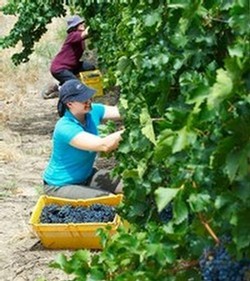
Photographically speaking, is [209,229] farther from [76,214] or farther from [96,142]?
[76,214]

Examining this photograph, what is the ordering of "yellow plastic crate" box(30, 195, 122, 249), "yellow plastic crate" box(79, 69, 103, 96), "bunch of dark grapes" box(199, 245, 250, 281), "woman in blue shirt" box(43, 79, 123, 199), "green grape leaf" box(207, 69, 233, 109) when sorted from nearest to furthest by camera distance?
"green grape leaf" box(207, 69, 233, 109) → "bunch of dark grapes" box(199, 245, 250, 281) → "yellow plastic crate" box(30, 195, 122, 249) → "woman in blue shirt" box(43, 79, 123, 199) → "yellow plastic crate" box(79, 69, 103, 96)

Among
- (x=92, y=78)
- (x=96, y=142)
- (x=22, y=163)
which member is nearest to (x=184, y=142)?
(x=96, y=142)

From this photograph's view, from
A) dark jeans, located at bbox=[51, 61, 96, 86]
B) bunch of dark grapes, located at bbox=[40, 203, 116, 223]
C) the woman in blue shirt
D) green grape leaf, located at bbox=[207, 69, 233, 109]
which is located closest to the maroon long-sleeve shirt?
dark jeans, located at bbox=[51, 61, 96, 86]

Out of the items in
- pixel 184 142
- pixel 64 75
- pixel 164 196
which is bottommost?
pixel 64 75

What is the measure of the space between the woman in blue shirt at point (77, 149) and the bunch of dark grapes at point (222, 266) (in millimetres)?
2995

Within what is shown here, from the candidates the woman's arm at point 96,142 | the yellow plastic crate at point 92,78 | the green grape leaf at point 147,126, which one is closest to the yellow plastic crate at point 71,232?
the woman's arm at point 96,142

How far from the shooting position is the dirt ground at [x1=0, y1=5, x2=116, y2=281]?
17.4 feet

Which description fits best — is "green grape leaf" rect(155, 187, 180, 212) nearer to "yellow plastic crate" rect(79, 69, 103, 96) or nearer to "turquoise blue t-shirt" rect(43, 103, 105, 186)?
"turquoise blue t-shirt" rect(43, 103, 105, 186)

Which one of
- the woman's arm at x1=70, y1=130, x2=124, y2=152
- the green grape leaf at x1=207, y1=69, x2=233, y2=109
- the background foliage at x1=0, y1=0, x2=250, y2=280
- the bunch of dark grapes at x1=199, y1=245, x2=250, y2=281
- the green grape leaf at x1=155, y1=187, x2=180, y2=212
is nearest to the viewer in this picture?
the green grape leaf at x1=207, y1=69, x2=233, y2=109

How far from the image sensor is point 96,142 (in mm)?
5145

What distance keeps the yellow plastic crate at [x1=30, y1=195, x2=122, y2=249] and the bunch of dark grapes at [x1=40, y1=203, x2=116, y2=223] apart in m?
0.04

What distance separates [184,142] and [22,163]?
20.3ft

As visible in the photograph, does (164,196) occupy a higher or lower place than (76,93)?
higher

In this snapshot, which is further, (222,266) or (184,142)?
(222,266)
